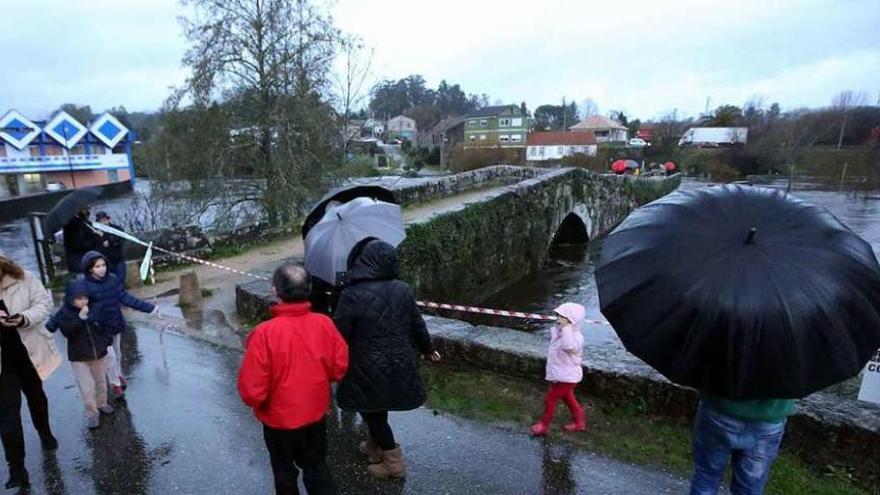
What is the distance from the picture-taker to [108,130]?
42.1 metres

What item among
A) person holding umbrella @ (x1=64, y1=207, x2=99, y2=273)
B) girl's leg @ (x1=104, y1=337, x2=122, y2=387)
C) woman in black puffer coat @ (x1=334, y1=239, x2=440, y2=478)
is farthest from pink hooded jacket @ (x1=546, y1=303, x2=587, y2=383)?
person holding umbrella @ (x1=64, y1=207, x2=99, y2=273)

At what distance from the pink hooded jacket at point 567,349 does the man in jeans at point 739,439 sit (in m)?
1.13

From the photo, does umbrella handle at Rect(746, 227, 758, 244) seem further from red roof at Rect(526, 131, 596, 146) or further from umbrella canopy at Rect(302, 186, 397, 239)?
red roof at Rect(526, 131, 596, 146)

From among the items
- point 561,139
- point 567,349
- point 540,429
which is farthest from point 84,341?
point 561,139

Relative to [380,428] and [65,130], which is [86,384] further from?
[65,130]

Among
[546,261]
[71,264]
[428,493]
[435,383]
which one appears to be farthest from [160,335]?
[546,261]

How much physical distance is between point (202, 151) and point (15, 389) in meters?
15.5

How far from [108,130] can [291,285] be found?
159 ft

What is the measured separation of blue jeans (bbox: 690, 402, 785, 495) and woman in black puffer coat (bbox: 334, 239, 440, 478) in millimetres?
1483

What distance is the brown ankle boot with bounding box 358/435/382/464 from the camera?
3.34 meters

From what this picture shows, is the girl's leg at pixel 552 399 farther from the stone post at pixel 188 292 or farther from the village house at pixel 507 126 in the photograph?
the village house at pixel 507 126

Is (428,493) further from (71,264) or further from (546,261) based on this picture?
(546,261)

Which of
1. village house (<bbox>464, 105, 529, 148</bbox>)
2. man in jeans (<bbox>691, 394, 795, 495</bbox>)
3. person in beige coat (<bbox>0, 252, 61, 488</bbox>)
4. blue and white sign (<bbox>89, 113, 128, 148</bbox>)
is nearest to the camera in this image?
man in jeans (<bbox>691, 394, 795, 495</bbox>)

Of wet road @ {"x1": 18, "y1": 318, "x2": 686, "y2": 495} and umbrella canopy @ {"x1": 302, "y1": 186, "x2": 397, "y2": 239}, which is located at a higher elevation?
umbrella canopy @ {"x1": 302, "y1": 186, "x2": 397, "y2": 239}
